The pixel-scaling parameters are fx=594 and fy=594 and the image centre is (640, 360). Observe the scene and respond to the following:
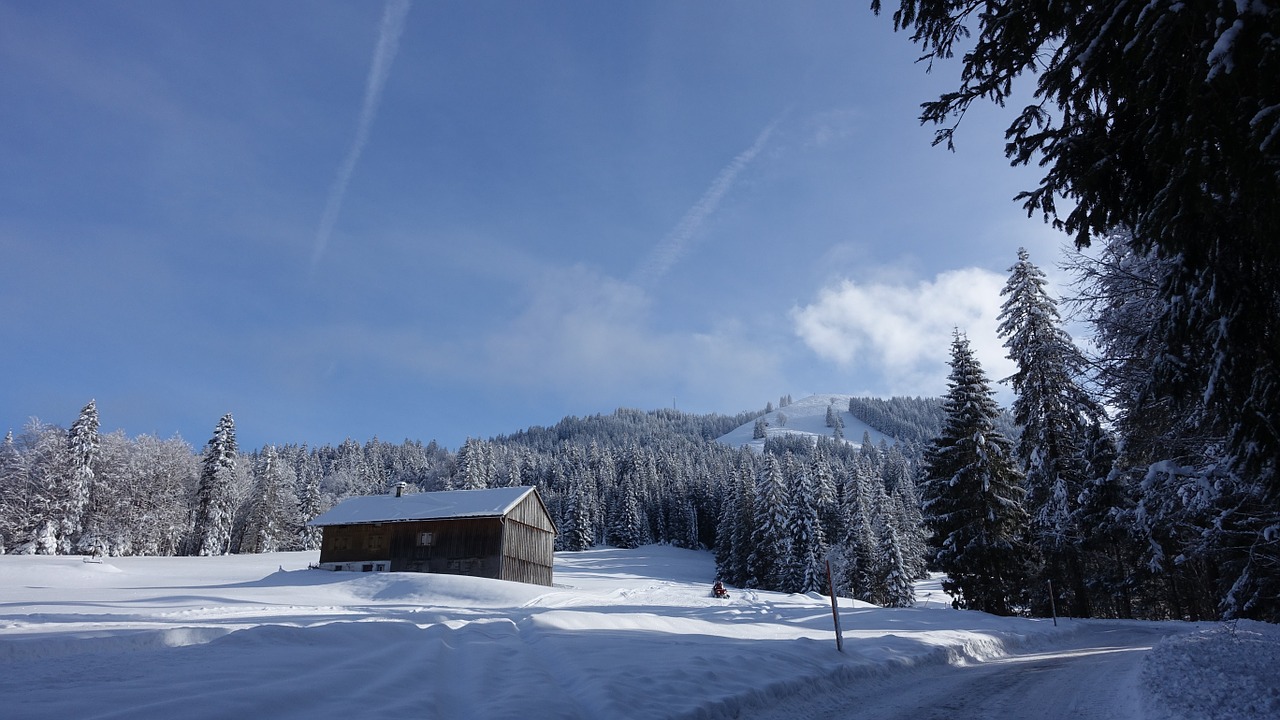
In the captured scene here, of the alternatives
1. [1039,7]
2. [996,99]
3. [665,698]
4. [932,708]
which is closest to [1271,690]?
[932,708]

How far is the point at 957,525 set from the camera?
26562 mm

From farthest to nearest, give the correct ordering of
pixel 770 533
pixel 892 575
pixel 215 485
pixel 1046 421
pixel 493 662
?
pixel 215 485, pixel 770 533, pixel 892 575, pixel 1046 421, pixel 493 662

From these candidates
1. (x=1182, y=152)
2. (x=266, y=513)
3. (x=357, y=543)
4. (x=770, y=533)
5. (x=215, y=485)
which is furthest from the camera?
(x=266, y=513)

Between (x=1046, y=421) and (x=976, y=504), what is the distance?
4.54 m

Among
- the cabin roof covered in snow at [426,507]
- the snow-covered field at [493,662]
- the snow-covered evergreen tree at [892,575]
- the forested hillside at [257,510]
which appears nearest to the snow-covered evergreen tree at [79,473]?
the forested hillside at [257,510]

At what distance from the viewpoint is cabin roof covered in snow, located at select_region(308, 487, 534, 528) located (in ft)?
Answer: 128

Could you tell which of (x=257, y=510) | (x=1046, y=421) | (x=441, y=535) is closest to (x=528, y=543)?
(x=441, y=535)

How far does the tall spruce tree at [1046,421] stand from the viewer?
77.6 ft

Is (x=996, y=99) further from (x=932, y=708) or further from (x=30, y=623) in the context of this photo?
(x=30, y=623)

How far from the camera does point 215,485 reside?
57281 mm

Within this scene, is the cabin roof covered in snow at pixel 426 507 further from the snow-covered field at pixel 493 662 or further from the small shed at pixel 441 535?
the snow-covered field at pixel 493 662

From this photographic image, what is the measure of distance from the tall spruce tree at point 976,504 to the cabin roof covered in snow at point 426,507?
2540 cm

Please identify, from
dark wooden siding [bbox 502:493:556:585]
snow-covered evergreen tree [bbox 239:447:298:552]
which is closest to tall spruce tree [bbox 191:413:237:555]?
snow-covered evergreen tree [bbox 239:447:298:552]

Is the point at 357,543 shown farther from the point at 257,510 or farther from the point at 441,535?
the point at 257,510
